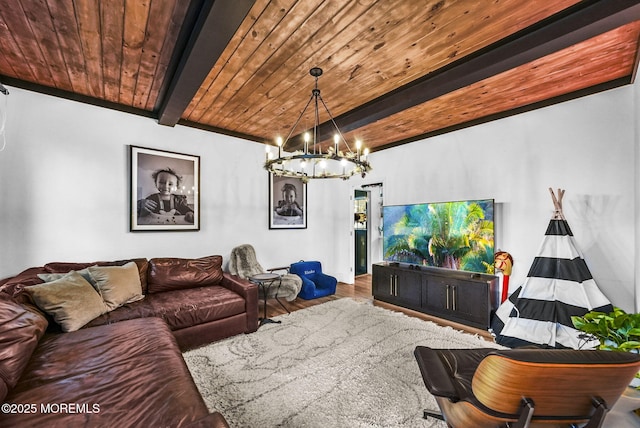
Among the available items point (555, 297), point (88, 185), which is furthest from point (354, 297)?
point (88, 185)

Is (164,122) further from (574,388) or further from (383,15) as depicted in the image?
(574,388)

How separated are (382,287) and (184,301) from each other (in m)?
2.94

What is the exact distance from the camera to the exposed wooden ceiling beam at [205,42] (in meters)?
1.56

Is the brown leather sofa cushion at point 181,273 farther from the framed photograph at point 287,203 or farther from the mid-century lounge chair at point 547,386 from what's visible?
the mid-century lounge chair at point 547,386

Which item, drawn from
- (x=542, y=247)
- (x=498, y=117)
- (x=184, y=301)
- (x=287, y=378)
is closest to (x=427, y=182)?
(x=498, y=117)

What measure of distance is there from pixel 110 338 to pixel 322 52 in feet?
8.98

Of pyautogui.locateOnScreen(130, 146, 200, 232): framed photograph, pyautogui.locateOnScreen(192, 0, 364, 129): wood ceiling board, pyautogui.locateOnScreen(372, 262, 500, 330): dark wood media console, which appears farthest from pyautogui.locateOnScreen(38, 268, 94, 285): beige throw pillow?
pyautogui.locateOnScreen(372, 262, 500, 330): dark wood media console

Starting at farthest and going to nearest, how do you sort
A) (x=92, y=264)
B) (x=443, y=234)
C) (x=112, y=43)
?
(x=443, y=234)
(x=92, y=264)
(x=112, y=43)

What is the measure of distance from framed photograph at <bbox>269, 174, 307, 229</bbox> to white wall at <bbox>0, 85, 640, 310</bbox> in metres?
0.46

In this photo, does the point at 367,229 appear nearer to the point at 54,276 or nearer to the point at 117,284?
the point at 117,284

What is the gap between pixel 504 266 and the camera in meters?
3.27

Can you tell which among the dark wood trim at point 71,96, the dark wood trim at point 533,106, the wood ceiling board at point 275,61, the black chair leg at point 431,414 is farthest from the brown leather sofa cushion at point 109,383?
the dark wood trim at point 533,106

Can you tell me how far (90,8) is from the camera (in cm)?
174

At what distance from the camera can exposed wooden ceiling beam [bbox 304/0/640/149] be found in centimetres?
162
